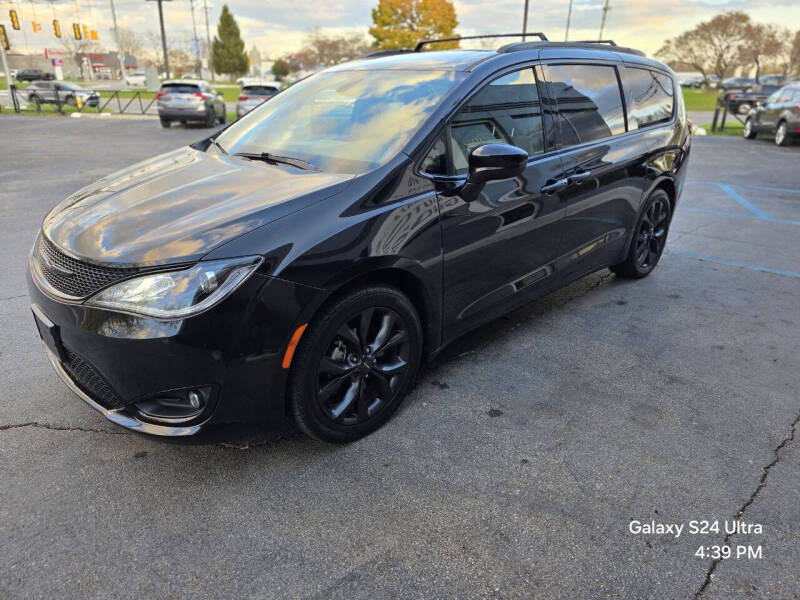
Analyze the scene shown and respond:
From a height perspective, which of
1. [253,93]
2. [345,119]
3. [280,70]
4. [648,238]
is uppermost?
[280,70]

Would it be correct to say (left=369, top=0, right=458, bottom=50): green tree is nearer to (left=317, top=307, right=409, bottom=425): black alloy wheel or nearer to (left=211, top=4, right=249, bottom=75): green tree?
(left=211, top=4, right=249, bottom=75): green tree

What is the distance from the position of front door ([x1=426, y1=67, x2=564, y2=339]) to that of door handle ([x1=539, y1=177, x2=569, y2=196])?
0.05ft

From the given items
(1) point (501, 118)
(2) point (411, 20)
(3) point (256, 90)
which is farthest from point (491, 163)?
(2) point (411, 20)

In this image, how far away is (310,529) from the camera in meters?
2.18

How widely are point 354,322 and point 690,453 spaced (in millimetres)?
1660

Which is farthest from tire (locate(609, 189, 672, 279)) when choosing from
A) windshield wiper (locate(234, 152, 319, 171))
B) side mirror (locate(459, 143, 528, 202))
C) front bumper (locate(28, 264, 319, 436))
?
front bumper (locate(28, 264, 319, 436))

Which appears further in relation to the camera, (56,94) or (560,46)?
(56,94)

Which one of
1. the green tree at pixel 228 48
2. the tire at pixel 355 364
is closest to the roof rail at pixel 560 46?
the tire at pixel 355 364

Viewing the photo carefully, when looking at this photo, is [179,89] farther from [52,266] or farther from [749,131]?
[52,266]

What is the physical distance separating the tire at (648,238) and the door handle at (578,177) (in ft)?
3.56

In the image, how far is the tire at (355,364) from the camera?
238cm

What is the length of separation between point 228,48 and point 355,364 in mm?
83995

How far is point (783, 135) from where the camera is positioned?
1455cm

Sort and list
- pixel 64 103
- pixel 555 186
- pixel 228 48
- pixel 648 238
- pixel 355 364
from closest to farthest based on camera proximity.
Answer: pixel 355 364
pixel 555 186
pixel 648 238
pixel 64 103
pixel 228 48
